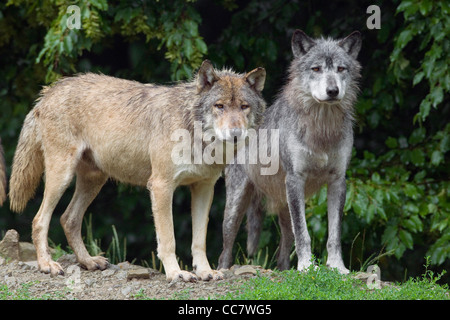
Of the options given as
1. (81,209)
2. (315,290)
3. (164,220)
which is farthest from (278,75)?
(315,290)

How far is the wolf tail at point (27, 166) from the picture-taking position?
6922mm

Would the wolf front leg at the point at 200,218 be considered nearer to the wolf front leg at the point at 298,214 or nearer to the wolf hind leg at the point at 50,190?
the wolf front leg at the point at 298,214

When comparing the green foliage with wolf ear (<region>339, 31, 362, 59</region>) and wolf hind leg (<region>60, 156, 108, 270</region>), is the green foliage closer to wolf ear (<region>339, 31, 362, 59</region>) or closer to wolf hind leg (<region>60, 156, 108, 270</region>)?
wolf ear (<region>339, 31, 362, 59</region>)

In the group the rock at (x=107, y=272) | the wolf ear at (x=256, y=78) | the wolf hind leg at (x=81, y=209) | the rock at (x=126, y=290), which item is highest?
the wolf ear at (x=256, y=78)

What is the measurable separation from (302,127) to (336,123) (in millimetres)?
310

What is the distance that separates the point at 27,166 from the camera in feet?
22.7

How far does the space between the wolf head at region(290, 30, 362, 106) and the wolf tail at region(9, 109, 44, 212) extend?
2568mm

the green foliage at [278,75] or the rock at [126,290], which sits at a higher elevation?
the green foliage at [278,75]

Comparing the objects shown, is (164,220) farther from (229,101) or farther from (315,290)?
(315,290)

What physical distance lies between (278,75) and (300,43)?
8.79ft

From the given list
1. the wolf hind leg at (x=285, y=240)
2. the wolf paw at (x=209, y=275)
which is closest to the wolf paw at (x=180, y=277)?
the wolf paw at (x=209, y=275)

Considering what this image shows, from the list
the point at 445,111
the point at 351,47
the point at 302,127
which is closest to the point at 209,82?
the point at 302,127

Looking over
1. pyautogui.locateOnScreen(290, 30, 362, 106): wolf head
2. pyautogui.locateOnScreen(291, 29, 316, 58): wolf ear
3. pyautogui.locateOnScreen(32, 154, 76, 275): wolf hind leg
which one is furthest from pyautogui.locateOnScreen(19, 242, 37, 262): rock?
pyautogui.locateOnScreen(291, 29, 316, 58): wolf ear

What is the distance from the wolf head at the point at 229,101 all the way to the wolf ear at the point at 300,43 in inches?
27.9
